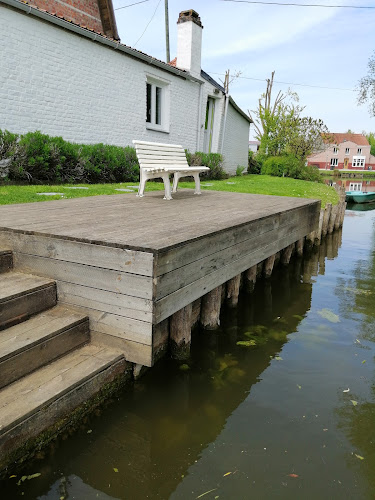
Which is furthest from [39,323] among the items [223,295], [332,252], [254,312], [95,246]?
[332,252]

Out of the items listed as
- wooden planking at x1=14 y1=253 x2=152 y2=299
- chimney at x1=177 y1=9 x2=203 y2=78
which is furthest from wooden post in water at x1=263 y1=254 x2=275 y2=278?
chimney at x1=177 y1=9 x2=203 y2=78

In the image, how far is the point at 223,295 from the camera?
14.9 ft

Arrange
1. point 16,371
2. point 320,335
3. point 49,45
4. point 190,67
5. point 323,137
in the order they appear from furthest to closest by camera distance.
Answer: point 323,137, point 190,67, point 49,45, point 320,335, point 16,371

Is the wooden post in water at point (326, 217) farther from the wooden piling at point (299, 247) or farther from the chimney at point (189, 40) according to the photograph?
the chimney at point (189, 40)

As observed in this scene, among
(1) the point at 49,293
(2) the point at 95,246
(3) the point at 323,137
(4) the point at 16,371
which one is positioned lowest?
(4) the point at 16,371

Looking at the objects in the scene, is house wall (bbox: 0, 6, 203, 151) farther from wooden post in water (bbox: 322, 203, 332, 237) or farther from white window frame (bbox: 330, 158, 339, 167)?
white window frame (bbox: 330, 158, 339, 167)

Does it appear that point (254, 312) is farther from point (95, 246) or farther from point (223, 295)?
point (95, 246)

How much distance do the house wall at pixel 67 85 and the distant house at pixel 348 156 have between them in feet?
208

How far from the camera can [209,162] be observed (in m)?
14.6

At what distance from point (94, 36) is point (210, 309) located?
9.26m

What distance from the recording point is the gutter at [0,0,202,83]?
8235 mm

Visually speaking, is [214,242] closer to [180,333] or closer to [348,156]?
[180,333]

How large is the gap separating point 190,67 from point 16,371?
14.3 metres

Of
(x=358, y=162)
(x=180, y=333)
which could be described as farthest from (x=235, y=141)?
(x=358, y=162)
